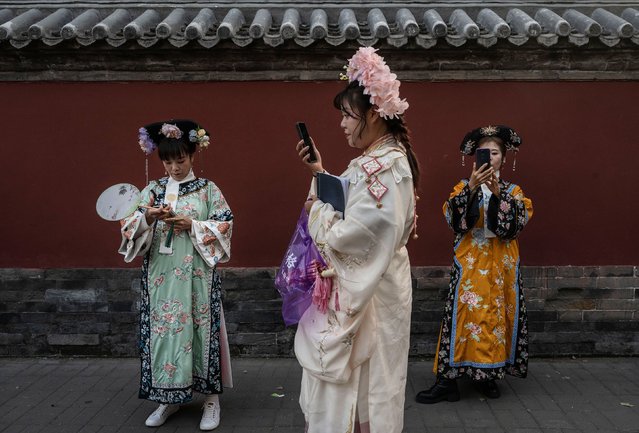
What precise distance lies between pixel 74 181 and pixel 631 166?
16.4 ft

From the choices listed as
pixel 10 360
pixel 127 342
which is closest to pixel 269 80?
pixel 127 342

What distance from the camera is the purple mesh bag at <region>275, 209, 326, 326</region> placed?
3.08 meters

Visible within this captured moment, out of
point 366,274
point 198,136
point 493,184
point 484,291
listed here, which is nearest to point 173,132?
point 198,136

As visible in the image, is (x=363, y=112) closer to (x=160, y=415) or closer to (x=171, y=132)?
(x=171, y=132)

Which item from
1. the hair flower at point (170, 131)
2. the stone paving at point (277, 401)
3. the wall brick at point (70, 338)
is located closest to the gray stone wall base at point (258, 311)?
the wall brick at point (70, 338)

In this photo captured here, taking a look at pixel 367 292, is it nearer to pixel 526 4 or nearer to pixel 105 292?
pixel 105 292

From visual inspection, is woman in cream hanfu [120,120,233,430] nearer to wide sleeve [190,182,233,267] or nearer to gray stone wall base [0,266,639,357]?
wide sleeve [190,182,233,267]

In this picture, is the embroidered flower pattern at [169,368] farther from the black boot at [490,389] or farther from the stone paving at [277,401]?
the black boot at [490,389]

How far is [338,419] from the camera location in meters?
2.87

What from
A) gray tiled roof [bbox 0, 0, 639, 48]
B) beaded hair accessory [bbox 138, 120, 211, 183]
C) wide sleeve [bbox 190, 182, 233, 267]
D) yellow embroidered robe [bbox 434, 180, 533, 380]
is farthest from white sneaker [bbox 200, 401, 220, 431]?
gray tiled roof [bbox 0, 0, 639, 48]

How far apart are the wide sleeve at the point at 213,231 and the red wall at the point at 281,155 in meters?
1.26

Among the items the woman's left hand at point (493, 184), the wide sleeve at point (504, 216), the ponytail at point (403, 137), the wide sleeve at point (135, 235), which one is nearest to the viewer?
the ponytail at point (403, 137)

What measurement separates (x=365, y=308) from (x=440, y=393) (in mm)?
2119

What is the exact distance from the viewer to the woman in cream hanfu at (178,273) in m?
4.07
